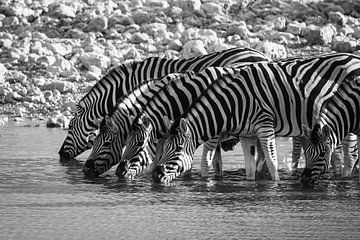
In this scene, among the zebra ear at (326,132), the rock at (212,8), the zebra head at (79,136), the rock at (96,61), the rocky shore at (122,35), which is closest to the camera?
the zebra ear at (326,132)

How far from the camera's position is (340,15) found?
84.6ft

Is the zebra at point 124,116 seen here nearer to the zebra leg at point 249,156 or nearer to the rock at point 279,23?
the zebra leg at point 249,156

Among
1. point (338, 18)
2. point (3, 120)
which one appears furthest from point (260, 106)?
point (338, 18)

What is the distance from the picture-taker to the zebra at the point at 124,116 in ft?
42.8

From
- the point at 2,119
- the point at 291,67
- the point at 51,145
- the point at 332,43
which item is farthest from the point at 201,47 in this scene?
the point at 291,67

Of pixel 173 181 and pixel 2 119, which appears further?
pixel 2 119

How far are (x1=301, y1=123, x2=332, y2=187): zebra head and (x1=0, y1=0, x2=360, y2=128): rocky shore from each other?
811 cm

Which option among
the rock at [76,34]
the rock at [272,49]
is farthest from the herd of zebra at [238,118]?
the rock at [76,34]

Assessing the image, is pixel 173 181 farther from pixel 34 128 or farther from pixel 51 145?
pixel 34 128

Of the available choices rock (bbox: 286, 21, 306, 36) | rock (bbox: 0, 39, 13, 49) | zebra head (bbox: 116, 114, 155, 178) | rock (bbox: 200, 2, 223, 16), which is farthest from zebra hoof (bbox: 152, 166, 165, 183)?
rock (bbox: 200, 2, 223, 16)

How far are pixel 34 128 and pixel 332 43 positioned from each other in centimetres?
814

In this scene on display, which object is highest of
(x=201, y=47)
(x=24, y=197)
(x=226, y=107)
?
(x=201, y=47)

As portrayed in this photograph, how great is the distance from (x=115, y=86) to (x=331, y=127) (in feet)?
12.2

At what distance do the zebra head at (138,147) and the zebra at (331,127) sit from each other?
1.72 meters
